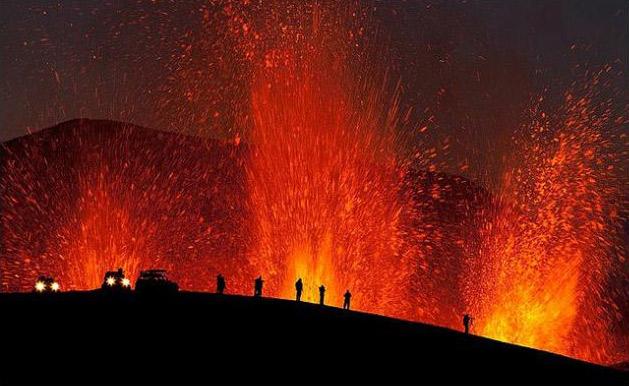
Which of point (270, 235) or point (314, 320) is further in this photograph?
point (270, 235)

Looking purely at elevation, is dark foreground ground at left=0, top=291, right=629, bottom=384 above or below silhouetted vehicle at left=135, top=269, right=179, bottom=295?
below

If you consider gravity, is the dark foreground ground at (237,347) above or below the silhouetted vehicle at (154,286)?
below

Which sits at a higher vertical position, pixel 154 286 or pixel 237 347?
pixel 154 286

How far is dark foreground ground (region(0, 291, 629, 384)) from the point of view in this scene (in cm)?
1852

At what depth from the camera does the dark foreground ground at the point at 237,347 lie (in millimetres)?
18516

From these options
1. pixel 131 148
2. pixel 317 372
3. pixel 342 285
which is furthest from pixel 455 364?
pixel 131 148

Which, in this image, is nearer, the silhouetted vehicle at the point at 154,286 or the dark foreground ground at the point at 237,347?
the dark foreground ground at the point at 237,347

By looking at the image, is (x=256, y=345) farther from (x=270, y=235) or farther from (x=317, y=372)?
(x=270, y=235)

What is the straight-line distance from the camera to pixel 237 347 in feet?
67.2

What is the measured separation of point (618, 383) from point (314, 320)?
9104 mm

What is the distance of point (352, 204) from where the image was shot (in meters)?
46.3

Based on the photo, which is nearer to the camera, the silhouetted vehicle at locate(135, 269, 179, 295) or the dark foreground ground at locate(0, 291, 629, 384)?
the dark foreground ground at locate(0, 291, 629, 384)

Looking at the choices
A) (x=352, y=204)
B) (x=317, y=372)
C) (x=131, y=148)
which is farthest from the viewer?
(x=131, y=148)

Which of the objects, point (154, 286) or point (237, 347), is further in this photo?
point (154, 286)
